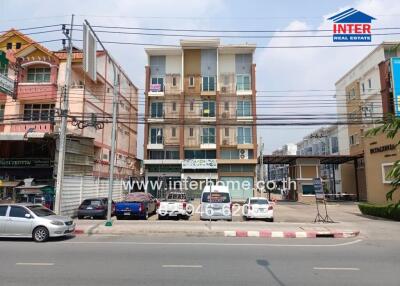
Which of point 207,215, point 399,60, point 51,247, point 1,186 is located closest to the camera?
point 51,247

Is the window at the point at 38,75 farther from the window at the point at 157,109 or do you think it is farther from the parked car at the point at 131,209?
the window at the point at 157,109

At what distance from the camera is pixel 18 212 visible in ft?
47.5

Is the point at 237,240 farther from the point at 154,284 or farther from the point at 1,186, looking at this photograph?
the point at 1,186

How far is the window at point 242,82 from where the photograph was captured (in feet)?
157

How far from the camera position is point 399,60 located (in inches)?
1548

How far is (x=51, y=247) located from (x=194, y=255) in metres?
5.12

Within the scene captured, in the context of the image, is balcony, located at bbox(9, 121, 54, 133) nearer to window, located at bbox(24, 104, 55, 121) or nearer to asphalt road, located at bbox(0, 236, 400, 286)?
window, located at bbox(24, 104, 55, 121)

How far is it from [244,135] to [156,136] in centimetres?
1126

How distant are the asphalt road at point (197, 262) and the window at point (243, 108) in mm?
32759

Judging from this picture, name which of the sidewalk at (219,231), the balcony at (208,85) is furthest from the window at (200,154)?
the sidewalk at (219,231)

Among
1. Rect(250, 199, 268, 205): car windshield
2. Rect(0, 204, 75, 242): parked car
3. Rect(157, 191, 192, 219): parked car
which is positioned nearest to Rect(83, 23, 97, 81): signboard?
Rect(0, 204, 75, 242): parked car

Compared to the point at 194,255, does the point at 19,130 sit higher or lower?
higher

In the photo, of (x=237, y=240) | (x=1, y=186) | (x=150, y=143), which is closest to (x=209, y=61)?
(x=150, y=143)

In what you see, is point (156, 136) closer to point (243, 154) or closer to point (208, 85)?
point (208, 85)
